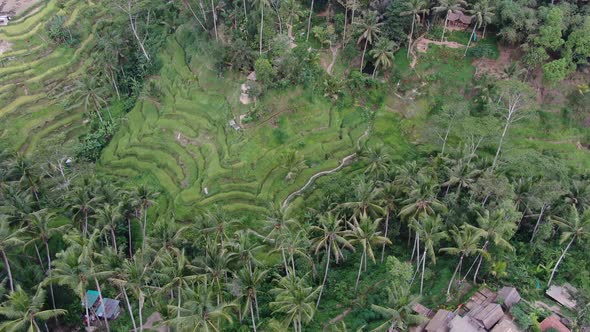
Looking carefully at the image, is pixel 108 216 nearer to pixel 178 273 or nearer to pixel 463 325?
pixel 178 273

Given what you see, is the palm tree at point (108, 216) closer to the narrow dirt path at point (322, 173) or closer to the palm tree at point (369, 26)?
the narrow dirt path at point (322, 173)

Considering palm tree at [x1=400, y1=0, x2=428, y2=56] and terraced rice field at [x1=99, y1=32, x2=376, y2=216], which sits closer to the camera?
terraced rice field at [x1=99, y1=32, x2=376, y2=216]

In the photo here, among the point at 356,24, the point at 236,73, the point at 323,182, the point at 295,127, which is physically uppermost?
the point at 356,24

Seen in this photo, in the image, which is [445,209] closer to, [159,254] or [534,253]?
[534,253]

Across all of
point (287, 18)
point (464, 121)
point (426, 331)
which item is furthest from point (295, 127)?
point (426, 331)

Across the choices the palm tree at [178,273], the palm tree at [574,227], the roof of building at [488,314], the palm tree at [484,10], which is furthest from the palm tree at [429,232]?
the palm tree at [484,10]

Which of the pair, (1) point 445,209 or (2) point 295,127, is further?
(2) point 295,127

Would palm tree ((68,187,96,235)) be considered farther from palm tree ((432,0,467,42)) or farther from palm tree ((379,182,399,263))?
palm tree ((432,0,467,42))

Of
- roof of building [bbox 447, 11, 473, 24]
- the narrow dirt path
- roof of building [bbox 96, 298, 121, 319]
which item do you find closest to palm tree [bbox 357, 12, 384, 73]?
roof of building [bbox 447, 11, 473, 24]
